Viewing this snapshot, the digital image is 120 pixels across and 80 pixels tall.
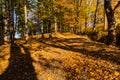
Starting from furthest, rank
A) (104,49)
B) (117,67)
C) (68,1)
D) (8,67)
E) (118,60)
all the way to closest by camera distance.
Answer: (68,1) → (104,49) → (8,67) → (118,60) → (117,67)

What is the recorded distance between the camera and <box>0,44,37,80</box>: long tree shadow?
1216cm

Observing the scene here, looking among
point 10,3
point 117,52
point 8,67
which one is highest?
point 10,3

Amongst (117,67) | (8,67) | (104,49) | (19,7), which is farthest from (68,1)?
(117,67)

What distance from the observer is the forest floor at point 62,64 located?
10891 mm

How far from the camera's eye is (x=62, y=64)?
12.8 m

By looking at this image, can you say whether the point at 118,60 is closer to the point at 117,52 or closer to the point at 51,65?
the point at 117,52

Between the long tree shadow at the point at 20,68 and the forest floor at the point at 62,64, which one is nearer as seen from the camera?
the forest floor at the point at 62,64

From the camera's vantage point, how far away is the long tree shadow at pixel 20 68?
39.9 ft

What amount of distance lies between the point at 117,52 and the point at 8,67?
7.36m

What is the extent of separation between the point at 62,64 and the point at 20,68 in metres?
2.77

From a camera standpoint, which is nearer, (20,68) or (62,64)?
(62,64)

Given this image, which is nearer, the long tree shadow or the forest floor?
the forest floor

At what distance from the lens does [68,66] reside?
40.3ft

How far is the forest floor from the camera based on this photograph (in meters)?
10.9
